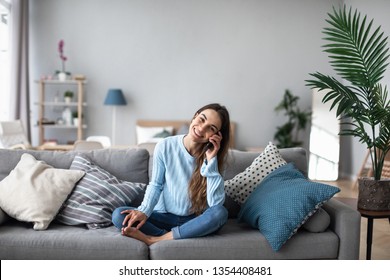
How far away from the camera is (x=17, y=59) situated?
283 inches

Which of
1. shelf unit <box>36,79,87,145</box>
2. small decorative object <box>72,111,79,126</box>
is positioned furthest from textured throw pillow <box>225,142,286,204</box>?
A: small decorative object <box>72,111,79,126</box>

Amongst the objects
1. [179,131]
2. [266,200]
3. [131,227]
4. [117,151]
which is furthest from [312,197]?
[179,131]

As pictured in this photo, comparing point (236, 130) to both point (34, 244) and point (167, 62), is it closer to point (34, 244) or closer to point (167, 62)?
point (167, 62)

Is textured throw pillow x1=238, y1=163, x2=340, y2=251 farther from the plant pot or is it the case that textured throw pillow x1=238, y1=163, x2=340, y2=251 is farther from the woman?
the plant pot

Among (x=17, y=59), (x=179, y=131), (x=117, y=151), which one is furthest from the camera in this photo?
(x=179, y=131)

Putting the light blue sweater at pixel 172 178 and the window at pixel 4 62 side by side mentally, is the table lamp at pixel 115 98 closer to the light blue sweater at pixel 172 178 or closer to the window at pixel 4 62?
the window at pixel 4 62

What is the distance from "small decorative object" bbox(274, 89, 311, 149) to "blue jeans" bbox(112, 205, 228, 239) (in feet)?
18.1

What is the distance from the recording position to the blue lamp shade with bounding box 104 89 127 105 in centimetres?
759

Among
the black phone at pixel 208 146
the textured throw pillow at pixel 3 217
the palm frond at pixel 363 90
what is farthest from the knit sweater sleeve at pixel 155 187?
the palm frond at pixel 363 90

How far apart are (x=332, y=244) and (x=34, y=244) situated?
144 cm

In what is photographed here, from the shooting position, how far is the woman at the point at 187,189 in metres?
2.38

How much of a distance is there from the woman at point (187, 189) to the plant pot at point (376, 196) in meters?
0.86

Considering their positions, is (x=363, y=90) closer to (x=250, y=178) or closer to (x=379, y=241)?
(x=250, y=178)

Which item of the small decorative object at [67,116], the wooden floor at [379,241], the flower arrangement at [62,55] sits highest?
A: the flower arrangement at [62,55]
